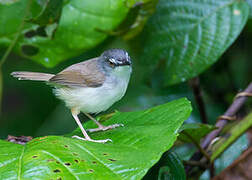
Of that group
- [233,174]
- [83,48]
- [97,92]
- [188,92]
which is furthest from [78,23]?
[233,174]

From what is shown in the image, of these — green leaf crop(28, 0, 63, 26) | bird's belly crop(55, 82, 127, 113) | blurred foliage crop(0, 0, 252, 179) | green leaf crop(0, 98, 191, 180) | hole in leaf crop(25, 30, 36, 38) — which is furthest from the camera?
hole in leaf crop(25, 30, 36, 38)

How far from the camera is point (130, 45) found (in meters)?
5.27

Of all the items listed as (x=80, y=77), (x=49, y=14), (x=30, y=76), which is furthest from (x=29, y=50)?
(x=80, y=77)

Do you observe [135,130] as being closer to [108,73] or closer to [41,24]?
[108,73]

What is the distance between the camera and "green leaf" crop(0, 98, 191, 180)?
2.45 metres

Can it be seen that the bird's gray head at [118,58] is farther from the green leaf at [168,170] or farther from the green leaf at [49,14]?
the green leaf at [168,170]


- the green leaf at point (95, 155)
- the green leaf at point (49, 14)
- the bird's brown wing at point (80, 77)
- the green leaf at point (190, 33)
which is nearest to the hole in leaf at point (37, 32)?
the green leaf at point (49, 14)

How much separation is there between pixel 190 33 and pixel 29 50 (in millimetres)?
1807

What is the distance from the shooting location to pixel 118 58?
3947mm

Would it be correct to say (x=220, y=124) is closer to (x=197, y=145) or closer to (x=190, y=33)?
(x=197, y=145)

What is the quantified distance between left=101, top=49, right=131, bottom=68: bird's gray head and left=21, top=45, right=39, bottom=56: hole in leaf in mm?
1115

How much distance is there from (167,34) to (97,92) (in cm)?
126

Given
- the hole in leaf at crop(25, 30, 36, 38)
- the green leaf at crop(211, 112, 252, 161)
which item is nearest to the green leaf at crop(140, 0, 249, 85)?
the green leaf at crop(211, 112, 252, 161)

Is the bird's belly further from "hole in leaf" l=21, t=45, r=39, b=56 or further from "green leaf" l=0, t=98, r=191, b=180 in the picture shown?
"hole in leaf" l=21, t=45, r=39, b=56
